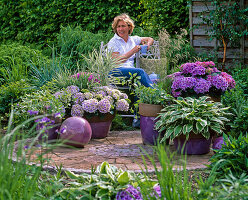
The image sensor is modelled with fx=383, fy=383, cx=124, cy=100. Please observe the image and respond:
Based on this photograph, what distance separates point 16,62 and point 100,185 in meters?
4.25

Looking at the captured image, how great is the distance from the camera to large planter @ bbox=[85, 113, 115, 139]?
463 cm

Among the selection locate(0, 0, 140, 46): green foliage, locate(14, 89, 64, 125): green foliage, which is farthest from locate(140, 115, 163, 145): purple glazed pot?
locate(0, 0, 140, 46): green foliage

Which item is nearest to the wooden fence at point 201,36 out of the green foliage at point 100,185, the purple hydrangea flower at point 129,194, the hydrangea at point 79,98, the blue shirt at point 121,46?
the blue shirt at point 121,46

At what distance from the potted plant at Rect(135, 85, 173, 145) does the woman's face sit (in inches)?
65.6

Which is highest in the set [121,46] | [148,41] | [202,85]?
[148,41]

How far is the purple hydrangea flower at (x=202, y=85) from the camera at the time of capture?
4.25m

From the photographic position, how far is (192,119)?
12.4 feet

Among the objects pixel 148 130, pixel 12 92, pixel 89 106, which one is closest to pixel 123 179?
pixel 148 130

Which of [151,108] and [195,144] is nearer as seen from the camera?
[195,144]

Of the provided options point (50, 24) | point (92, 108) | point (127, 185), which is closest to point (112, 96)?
point (92, 108)

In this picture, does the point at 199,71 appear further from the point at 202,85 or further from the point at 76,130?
the point at 76,130

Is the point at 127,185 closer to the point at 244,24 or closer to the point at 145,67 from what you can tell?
the point at 145,67

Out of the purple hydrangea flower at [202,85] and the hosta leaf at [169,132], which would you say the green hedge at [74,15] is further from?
the hosta leaf at [169,132]

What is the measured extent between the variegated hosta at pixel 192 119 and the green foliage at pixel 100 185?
1.21 meters
